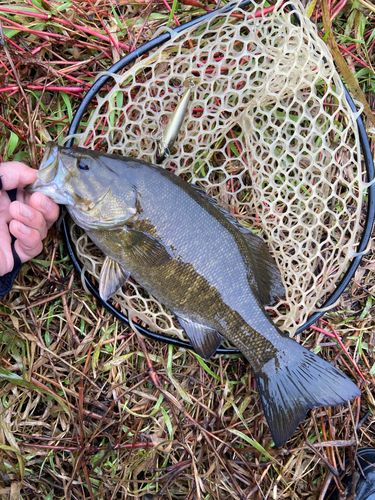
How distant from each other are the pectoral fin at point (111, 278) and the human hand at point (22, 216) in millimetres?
428

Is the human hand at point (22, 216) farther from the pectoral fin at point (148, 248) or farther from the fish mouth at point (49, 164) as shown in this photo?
the pectoral fin at point (148, 248)

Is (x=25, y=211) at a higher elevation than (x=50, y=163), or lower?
lower

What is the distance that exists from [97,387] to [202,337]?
804mm

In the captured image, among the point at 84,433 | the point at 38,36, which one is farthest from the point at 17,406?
the point at 38,36

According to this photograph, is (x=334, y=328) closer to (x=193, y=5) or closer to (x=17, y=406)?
(x=17, y=406)

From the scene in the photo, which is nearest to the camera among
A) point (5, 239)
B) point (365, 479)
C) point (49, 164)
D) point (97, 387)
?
point (49, 164)

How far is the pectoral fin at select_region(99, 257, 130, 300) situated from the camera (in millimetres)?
2303

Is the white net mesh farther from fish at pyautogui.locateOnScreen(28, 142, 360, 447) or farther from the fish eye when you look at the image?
the fish eye

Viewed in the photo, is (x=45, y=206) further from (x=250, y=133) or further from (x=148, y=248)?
(x=250, y=133)

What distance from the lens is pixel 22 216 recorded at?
2096 mm

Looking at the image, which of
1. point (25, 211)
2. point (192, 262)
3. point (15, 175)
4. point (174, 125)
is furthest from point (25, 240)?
point (174, 125)

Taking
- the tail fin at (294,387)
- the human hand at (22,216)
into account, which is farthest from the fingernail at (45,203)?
the tail fin at (294,387)

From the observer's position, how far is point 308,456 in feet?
8.75

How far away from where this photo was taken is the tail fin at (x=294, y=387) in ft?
7.23
